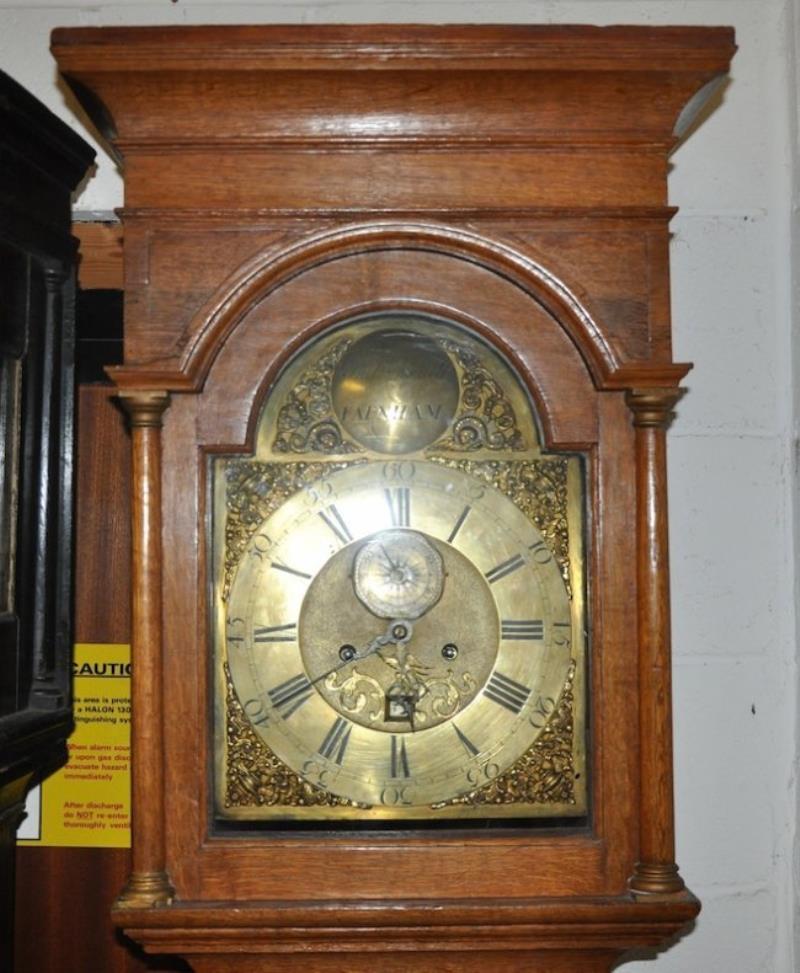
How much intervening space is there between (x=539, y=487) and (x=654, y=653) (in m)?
0.25

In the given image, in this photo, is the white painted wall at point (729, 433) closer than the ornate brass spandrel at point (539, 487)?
No

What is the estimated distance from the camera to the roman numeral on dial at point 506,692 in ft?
5.53

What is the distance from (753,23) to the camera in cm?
204

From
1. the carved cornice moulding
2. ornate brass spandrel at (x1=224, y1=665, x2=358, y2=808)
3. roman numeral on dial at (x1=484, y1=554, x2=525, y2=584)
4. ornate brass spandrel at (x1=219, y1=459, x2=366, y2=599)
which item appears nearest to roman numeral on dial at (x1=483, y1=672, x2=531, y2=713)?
roman numeral on dial at (x1=484, y1=554, x2=525, y2=584)

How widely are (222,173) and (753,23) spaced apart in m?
0.90

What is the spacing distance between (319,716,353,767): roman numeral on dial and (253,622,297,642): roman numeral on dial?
0.13 metres

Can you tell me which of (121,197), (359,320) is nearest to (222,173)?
(359,320)

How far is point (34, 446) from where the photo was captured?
175cm

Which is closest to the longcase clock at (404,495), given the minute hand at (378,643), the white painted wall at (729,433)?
the minute hand at (378,643)

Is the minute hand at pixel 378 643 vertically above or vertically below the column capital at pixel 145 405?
below

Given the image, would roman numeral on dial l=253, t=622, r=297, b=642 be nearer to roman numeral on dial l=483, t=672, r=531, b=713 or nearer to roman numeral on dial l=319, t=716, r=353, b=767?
roman numeral on dial l=319, t=716, r=353, b=767

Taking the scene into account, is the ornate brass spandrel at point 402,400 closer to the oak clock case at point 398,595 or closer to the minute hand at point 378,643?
the oak clock case at point 398,595

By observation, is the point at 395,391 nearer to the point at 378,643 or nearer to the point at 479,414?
the point at 479,414

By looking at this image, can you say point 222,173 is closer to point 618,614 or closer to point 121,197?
point 121,197
